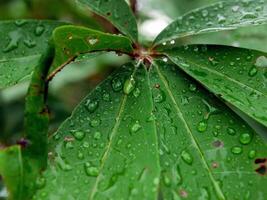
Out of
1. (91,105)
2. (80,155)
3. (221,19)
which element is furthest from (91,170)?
(221,19)

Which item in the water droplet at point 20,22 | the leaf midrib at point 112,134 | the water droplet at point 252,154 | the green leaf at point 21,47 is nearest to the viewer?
the leaf midrib at point 112,134

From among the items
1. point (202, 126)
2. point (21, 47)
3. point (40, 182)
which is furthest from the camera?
point (21, 47)

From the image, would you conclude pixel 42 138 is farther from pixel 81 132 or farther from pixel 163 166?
pixel 163 166

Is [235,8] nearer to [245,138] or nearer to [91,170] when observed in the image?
[245,138]

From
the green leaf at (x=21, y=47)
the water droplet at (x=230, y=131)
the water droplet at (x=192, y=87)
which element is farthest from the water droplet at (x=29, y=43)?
the water droplet at (x=230, y=131)

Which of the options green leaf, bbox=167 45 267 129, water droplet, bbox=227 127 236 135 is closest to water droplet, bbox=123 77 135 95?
green leaf, bbox=167 45 267 129

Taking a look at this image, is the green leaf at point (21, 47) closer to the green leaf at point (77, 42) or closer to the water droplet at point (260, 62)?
the green leaf at point (77, 42)
